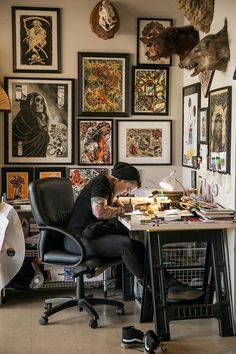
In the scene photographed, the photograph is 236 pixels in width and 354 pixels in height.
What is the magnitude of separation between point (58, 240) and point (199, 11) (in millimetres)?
1920

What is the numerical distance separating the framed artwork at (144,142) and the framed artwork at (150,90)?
0.35ft

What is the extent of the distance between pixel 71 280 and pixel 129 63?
1929 millimetres

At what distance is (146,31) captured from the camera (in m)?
4.77

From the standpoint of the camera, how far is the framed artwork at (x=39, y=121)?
15.5 ft

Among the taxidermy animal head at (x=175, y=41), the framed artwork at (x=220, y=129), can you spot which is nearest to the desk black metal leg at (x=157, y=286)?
the framed artwork at (x=220, y=129)

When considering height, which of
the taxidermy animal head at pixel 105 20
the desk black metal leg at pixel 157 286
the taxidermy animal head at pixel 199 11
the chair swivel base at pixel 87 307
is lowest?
the chair swivel base at pixel 87 307

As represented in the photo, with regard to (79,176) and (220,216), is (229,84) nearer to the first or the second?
(220,216)

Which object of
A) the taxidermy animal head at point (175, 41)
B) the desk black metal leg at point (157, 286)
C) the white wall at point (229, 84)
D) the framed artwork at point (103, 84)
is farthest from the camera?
the framed artwork at point (103, 84)

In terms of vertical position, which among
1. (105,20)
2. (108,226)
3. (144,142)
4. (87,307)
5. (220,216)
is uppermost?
(105,20)

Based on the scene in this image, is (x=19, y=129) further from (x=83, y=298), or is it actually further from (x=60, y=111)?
(x=83, y=298)

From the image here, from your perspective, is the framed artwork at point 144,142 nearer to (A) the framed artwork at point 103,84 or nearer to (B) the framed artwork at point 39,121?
(A) the framed artwork at point 103,84

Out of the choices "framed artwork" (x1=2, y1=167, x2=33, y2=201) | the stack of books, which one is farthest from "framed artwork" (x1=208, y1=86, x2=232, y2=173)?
A: "framed artwork" (x1=2, y1=167, x2=33, y2=201)

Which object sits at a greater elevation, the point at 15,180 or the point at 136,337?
the point at 15,180

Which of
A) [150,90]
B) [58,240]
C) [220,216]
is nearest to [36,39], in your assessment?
[150,90]
